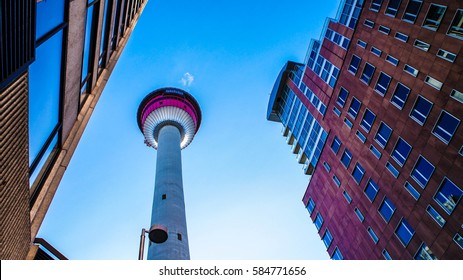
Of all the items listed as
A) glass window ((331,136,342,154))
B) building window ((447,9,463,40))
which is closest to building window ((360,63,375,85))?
glass window ((331,136,342,154))

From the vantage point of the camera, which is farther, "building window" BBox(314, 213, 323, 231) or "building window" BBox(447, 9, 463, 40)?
"building window" BBox(314, 213, 323, 231)

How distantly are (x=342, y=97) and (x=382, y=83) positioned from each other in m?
6.04

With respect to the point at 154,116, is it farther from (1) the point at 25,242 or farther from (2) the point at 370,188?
(1) the point at 25,242

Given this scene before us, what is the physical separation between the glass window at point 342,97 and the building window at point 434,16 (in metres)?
10.6

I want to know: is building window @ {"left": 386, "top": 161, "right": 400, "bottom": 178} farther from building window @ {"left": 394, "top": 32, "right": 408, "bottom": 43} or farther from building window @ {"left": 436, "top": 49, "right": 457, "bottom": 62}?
building window @ {"left": 394, "top": 32, "right": 408, "bottom": 43}

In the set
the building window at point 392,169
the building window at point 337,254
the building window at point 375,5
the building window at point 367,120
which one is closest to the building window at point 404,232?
the building window at point 392,169

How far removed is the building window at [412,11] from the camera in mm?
26134

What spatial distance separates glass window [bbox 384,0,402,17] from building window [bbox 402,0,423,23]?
1.51 m

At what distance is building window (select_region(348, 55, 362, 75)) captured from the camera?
110ft

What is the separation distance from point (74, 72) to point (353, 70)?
27063mm

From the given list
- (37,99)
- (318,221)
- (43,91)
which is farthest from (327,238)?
(37,99)

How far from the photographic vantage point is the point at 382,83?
2977 centimetres

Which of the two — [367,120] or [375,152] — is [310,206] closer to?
[375,152]

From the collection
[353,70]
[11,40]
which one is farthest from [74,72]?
[353,70]
